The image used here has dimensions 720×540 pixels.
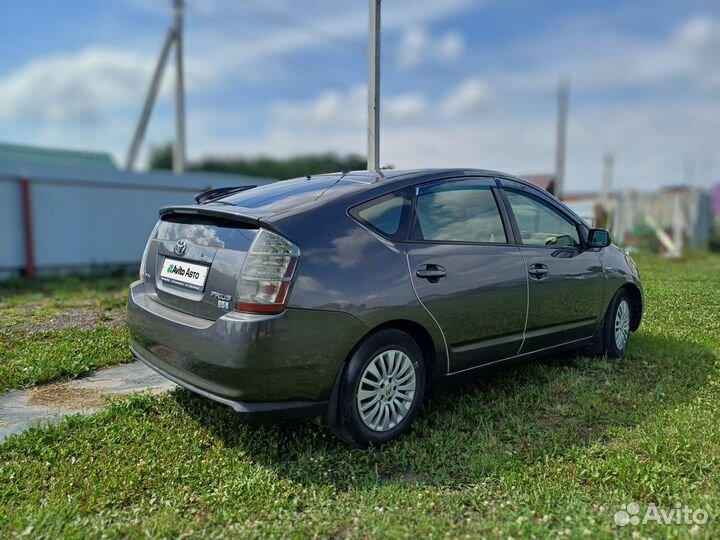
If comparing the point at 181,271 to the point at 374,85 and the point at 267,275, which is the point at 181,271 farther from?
the point at 374,85

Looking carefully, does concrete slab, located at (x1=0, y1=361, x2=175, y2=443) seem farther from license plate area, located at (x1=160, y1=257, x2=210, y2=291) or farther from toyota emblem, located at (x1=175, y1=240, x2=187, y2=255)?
toyota emblem, located at (x1=175, y1=240, x2=187, y2=255)

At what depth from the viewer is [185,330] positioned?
3084 millimetres

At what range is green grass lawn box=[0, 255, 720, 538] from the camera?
2.59 meters

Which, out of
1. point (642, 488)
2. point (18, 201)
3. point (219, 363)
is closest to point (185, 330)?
point (219, 363)

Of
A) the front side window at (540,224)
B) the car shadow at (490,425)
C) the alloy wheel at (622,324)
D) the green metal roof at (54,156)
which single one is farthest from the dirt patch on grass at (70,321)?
the green metal roof at (54,156)

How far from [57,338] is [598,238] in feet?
15.4

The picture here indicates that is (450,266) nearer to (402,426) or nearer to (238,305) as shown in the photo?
(402,426)

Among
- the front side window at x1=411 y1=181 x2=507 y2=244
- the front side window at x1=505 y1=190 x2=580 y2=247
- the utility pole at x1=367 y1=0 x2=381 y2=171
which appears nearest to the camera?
the front side window at x1=411 y1=181 x2=507 y2=244

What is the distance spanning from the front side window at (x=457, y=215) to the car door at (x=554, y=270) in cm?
21

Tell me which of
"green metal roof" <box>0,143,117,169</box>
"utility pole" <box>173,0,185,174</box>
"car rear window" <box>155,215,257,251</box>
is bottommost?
"car rear window" <box>155,215,257,251</box>

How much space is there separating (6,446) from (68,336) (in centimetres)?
210

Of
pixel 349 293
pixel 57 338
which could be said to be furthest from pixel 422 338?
pixel 57 338

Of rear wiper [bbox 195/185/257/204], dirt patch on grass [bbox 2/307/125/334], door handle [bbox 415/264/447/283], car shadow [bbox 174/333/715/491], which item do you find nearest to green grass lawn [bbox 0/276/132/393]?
dirt patch on grass [bbox 2/307/125/334]

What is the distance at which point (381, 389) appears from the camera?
3.24 meters
